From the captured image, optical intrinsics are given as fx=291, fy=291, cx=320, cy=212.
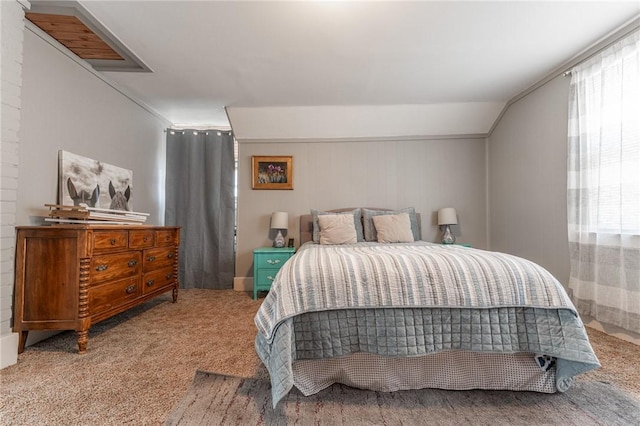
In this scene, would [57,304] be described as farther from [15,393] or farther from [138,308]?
[138,308]

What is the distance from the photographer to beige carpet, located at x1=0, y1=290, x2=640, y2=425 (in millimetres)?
1320

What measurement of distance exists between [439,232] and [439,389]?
269cm

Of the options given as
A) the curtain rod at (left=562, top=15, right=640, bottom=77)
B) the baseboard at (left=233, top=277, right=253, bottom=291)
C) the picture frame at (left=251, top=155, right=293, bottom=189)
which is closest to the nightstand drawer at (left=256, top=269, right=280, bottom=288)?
the baseboard at (left=233, top=277, right=253, bottom=291)

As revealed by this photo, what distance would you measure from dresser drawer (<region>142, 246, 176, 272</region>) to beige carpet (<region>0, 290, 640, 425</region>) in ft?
1.56

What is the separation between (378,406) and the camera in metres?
1.35

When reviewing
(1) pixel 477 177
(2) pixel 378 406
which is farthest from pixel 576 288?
(2) pixel 378 406

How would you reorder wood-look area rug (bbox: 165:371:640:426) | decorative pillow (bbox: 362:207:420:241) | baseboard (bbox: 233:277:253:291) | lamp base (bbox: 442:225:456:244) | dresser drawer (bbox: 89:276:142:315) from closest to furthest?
wood-look area rug (bbox: 165:371:640:426), dresser drawer (bbox: 89:276:142:315), decorative pillow (bbox: 362:207:420:241), lamp base (bbox: 442:225:456:244), baseboard (bbox: 233:277:253:291)

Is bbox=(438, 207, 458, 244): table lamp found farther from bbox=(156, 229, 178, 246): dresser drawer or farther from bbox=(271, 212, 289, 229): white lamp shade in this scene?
bbox=(156, 229, 178, 246): dresser drawer

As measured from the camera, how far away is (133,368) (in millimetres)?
1706

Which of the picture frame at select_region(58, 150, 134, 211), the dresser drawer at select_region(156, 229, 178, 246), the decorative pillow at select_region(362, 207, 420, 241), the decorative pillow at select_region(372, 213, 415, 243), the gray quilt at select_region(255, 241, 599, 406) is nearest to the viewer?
the gray quilt at select_region(255, 241, 599, 406)

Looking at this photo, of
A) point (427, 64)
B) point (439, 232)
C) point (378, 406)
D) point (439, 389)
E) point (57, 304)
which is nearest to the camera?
point (378, 406)

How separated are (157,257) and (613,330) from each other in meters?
3.90

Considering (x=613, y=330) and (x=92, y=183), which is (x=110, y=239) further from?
(x=613, y=330)

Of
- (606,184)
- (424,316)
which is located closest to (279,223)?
(424,316)
